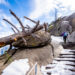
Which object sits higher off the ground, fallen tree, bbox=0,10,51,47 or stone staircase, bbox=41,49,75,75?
fallen tree, bbox=0,10,51,47

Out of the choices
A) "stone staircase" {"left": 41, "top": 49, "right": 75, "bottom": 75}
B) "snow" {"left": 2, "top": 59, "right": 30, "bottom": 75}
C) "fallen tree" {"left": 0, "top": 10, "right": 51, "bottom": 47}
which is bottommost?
"stone staircase" {"left": 41, "top": 49, "right": 75, "bottom": 75}

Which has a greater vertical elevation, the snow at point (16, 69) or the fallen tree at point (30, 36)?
the fallen tree at point (30, 36)

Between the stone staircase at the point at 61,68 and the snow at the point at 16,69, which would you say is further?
the stone staircase at the point at 61,68

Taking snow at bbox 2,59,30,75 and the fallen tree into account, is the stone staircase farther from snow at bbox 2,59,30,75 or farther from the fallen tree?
the fallen tree

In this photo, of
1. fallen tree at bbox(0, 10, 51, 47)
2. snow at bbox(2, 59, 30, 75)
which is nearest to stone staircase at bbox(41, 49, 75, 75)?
snow at bbox(2, 59, 30, 75)

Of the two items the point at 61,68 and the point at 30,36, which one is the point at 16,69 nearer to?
the point at 61,68

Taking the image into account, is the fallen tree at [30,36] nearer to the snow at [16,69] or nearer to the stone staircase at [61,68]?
the snow at [16,69]

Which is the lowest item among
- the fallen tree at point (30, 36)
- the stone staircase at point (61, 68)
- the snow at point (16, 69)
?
the stone staircase at point (61, 68)

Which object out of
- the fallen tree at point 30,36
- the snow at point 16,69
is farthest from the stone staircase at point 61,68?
the fallen tree at point 30,36

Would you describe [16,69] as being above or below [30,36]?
below

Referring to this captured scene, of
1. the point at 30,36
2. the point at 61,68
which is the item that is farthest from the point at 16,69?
the point at 30,36

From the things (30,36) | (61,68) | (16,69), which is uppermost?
(30,36)

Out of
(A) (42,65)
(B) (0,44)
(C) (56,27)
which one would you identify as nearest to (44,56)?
(A) (42,65)

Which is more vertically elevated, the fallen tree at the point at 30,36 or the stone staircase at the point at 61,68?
the fallen tree at the point at 30,36
